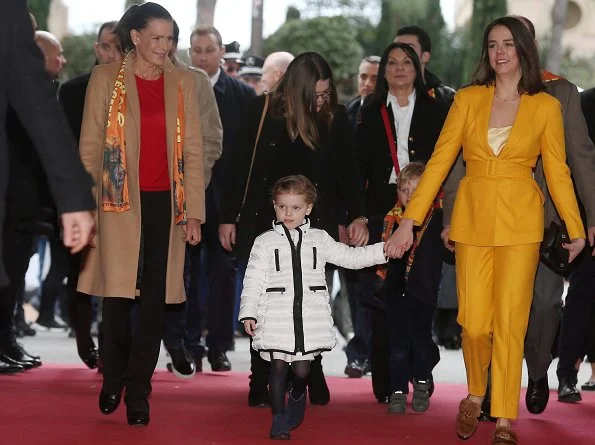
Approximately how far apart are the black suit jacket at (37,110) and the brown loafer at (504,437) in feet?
10.7

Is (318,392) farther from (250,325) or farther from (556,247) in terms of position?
(556,247)

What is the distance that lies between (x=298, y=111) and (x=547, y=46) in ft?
65.4

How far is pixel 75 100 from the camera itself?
983cm

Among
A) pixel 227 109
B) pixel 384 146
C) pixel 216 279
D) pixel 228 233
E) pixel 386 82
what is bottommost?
pixel 216 279

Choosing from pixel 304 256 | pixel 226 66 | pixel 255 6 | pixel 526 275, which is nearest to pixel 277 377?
pixel 304 256

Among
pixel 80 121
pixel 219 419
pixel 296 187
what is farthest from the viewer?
pixel 80 121

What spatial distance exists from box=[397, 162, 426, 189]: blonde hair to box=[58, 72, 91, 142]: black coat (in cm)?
226


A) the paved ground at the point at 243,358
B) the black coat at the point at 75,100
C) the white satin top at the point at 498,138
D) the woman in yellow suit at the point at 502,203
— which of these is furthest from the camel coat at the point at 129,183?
the paved ground at the point at 243,358

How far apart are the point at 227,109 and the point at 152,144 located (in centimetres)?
359

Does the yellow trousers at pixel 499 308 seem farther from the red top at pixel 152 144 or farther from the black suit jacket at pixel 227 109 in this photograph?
the black suit jacket at pixel 227 109

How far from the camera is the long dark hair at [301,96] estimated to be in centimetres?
884

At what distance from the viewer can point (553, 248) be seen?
7.60m

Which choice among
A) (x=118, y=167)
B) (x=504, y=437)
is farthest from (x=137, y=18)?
(x=504, y=437)

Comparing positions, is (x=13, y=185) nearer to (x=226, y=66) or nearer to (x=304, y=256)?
(x=304, y=256)
